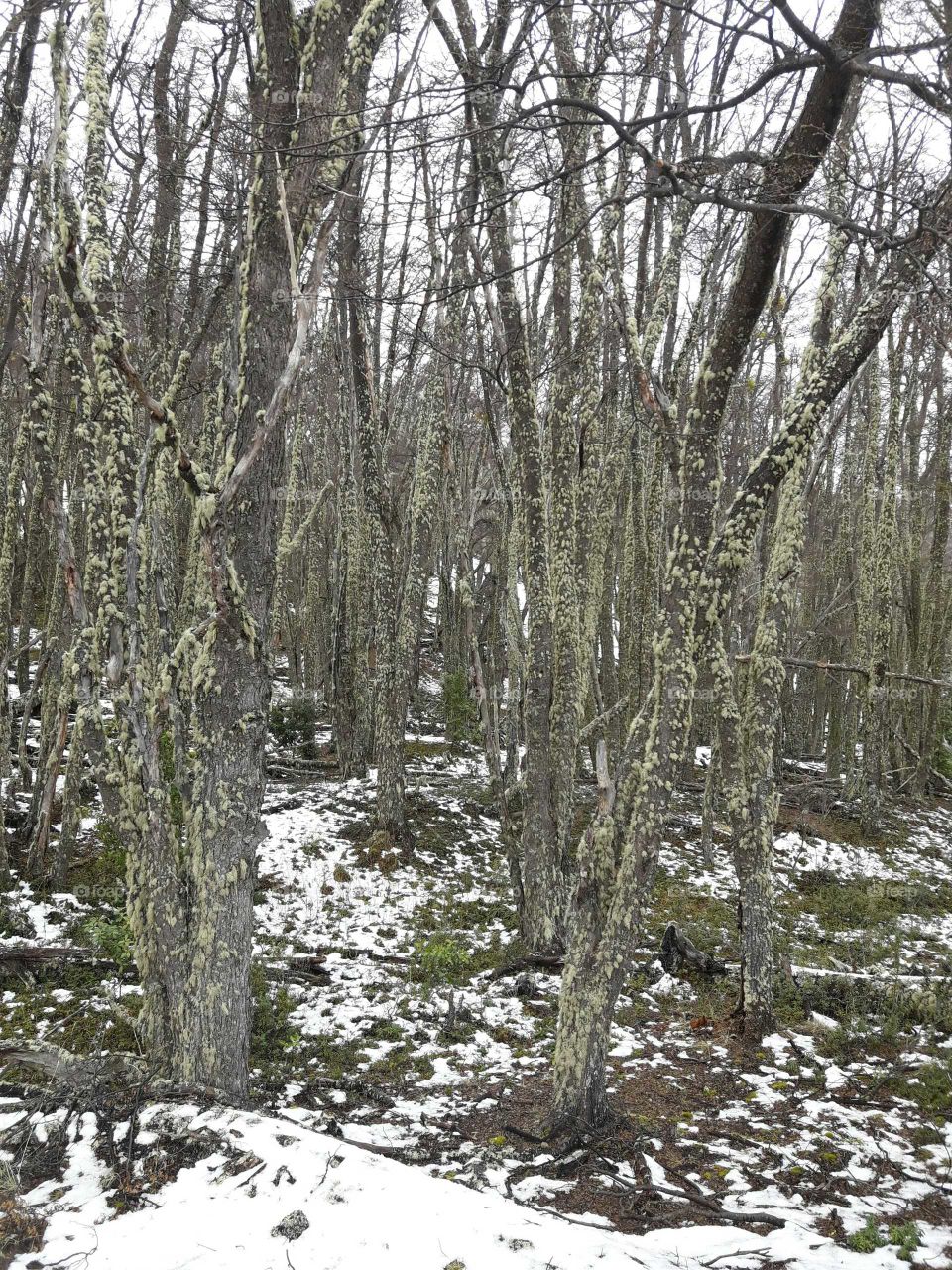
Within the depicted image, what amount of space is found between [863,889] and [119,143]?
10.4 metres

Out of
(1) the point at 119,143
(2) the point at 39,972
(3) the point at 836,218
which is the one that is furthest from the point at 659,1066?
(1) the point at 119,143

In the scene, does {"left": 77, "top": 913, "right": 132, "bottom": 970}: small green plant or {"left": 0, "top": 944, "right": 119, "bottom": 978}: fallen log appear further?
{"left": 0, "top": 944, "right": 119, "bottom": 978}: fallen log

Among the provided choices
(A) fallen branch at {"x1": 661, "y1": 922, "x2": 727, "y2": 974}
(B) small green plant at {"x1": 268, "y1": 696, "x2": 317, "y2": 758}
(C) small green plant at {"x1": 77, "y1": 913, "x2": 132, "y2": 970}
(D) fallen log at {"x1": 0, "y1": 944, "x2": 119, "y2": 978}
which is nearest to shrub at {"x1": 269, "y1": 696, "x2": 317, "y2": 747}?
(B) small green plant at {"x1": 268, "y1": 696, "x2": 317, "y2": 758}

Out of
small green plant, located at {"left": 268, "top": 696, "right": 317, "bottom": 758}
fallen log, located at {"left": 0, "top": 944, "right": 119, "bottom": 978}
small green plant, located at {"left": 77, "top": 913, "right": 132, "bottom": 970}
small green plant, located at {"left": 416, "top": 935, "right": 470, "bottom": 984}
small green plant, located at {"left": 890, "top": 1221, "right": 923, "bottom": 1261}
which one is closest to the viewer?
small green plant, located at {"left": 890, "top": 1221, "right": 923, "bottom": 1261}

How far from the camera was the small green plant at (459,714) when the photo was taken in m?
12.5

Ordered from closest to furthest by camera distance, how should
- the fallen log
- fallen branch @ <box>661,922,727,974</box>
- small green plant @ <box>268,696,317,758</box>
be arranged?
1. the fallen log
2. fallen branch @ <box>661,922,727,974</box>
3. small green plant @ <box>268,696,317,758</box>

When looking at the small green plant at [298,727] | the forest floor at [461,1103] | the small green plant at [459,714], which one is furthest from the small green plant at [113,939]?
the small green plant at [459,714]

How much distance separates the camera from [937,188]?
11.1 feet

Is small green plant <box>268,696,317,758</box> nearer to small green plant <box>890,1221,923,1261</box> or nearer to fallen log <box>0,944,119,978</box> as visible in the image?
fallen log <box>0,944,119,978</box>

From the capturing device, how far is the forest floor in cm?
252

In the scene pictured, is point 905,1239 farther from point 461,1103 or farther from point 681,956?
point 681,956

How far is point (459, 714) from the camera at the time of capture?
1254 cm

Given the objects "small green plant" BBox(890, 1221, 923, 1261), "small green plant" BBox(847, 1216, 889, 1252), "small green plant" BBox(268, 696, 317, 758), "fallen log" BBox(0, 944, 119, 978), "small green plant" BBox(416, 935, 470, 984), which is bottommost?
"small green plant" BBox(416, 935, 470, 984)

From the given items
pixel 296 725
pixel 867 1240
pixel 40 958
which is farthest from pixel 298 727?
pixel 867 1240
